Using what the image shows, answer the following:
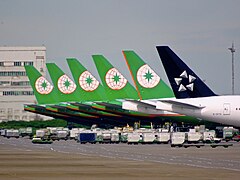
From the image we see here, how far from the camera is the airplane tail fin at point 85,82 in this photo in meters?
143

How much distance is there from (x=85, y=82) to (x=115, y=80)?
1332cm

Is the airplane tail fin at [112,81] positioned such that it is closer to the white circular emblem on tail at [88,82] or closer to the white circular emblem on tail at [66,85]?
the white circular emblem on tail at [88,82]

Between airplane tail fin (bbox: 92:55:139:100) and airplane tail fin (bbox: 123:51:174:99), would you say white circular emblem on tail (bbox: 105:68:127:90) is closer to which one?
airplane tail fin (bbox: 92:55:139:100)

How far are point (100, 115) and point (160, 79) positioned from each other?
17.3 metres

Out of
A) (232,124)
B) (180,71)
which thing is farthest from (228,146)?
(180,71)

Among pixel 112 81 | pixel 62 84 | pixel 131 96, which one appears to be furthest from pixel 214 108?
pixel 62 84

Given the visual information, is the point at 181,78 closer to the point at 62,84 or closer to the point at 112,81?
the point at 112,81

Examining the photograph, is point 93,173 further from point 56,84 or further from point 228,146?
point 56,84

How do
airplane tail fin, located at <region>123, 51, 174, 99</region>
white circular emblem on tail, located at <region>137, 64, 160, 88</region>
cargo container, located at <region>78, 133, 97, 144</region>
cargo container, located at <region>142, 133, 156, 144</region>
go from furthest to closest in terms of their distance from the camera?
white circular emblem on tail, located at <region>137, 64, 160, 88</region>, airplane tail fin, located at <region>123, 51, 174, 99</region>, cargo container, located at <region>78, 133, 97, 144</region>, cargo container, located at <region>142, 133, 156, 144</region>

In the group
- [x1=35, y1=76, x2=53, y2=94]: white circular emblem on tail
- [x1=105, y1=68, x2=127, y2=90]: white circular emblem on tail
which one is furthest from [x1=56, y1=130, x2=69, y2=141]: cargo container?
[x1=35, y1=76, x2=53, y2=94]: white circular emblem on tail

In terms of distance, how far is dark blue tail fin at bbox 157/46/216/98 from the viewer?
96625 mm

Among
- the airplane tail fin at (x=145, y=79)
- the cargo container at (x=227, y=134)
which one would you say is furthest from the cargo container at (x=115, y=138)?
the airplane tail fin at (x=145, y=79)

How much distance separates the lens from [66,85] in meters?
150

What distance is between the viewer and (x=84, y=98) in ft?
470
